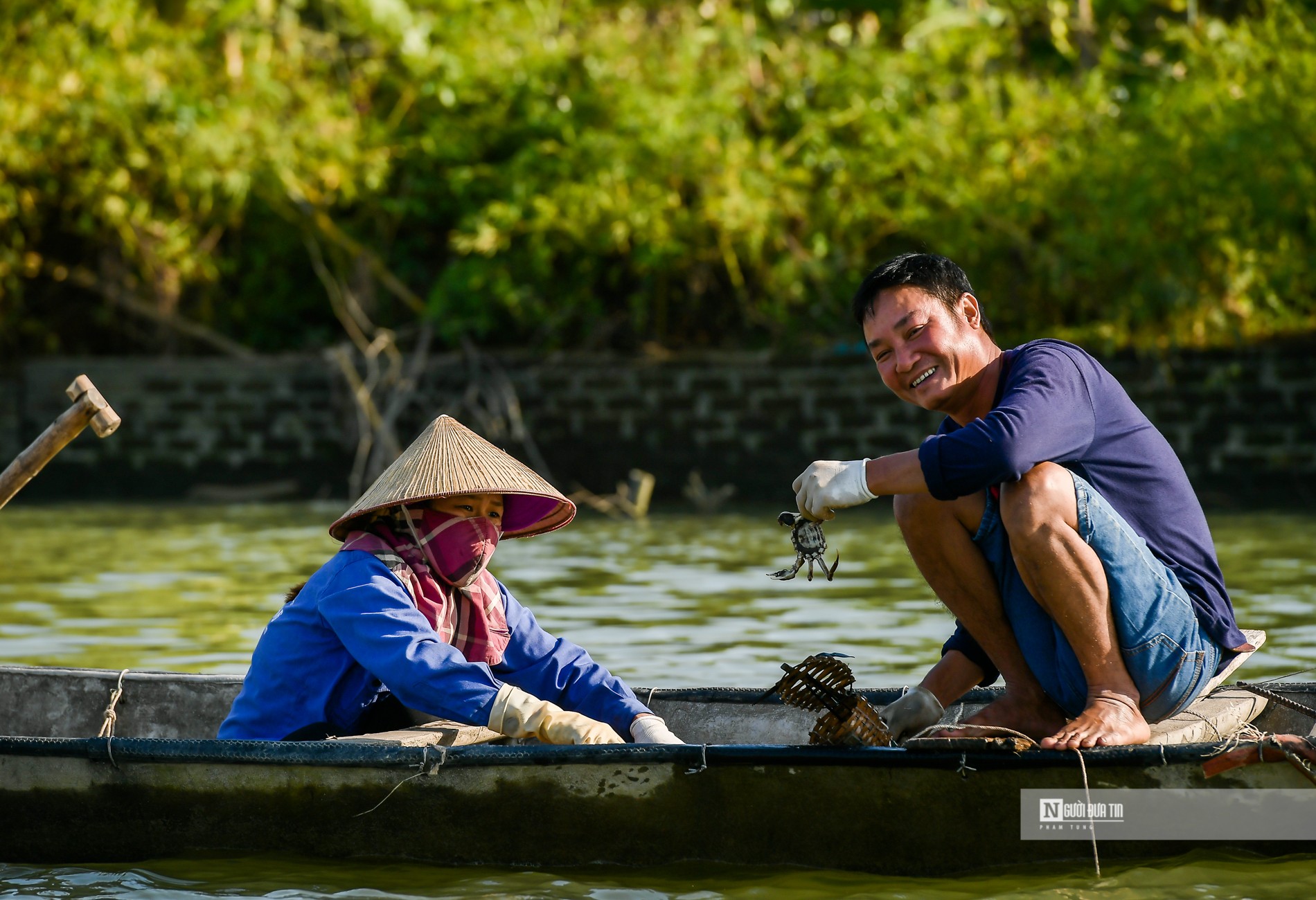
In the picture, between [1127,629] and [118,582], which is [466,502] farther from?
[118,582]

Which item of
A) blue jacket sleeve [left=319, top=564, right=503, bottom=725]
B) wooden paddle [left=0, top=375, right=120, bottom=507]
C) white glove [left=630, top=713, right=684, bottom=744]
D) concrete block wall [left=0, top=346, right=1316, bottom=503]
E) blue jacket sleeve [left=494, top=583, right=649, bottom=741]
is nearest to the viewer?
blue jacket sleeve [left=319, top=564, right=503, bottom=725]

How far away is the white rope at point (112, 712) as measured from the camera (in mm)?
4621

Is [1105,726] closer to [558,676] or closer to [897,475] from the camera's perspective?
[897,475]

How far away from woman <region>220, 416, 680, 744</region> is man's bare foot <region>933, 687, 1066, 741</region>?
2.48ft

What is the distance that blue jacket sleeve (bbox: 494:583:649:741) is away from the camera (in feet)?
13.3

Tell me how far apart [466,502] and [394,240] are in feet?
43.0

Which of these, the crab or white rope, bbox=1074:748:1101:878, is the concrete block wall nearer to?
the crab

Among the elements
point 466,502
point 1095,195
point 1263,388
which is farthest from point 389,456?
point 466,502

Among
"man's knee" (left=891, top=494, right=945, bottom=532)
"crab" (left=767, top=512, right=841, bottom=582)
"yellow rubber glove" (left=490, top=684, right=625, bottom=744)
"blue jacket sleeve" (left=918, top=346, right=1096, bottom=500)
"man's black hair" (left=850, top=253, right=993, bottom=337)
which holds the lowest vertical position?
"yellow rubber glove" (left=490, top=684, right=625, bottom=744)

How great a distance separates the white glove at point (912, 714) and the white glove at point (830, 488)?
0.53 metres

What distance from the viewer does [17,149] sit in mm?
14961

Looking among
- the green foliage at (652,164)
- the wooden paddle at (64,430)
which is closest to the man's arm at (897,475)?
the wooden paddle at (64,430)

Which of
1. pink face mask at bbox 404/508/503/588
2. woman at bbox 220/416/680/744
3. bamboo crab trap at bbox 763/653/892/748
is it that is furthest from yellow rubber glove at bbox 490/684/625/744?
bamboo crab trap at bbox 763/653/892/748

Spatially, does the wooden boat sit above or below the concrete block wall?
below
